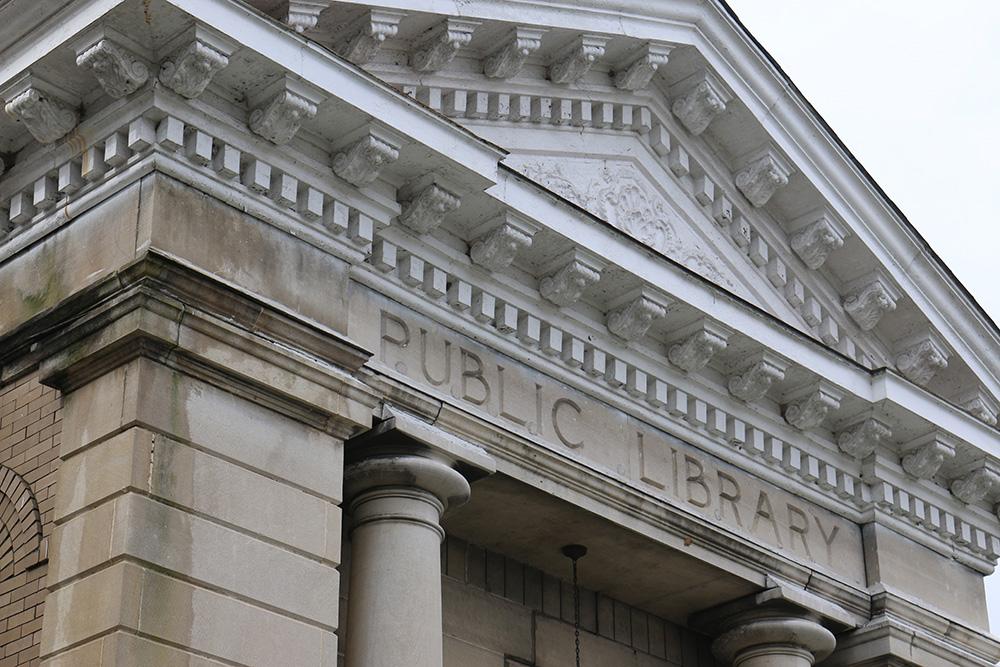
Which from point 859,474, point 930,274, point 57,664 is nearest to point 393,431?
point 57,664

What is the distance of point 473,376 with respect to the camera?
15.5 m

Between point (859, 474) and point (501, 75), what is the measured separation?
5373mm

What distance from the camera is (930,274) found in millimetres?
19328

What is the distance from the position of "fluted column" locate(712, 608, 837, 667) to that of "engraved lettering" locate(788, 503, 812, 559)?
2.24 ft

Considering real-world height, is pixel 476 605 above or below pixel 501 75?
below

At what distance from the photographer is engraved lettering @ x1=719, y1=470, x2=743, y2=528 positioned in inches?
679

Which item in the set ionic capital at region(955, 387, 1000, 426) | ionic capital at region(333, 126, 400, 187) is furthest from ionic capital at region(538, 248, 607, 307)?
ionic capital at region(955, 387, 1000, 426)

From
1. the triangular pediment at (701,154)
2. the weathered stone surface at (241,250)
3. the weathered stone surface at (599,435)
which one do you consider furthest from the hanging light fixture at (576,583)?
the weathered stone surface at (241,250)

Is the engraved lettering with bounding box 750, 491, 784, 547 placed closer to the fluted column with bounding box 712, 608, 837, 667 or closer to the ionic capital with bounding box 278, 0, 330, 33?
the fluted column with bounding box 712, 608, 837, 667

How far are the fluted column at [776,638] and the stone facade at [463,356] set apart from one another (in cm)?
4

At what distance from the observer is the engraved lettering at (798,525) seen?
17844mm

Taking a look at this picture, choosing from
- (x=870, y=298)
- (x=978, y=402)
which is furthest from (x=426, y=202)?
(x=978, y=402)

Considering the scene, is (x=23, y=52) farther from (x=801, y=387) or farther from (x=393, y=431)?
(x=801, y=387)

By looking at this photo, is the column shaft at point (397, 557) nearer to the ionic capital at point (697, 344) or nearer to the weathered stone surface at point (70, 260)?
the weathered stone surface at point (70, 260)
